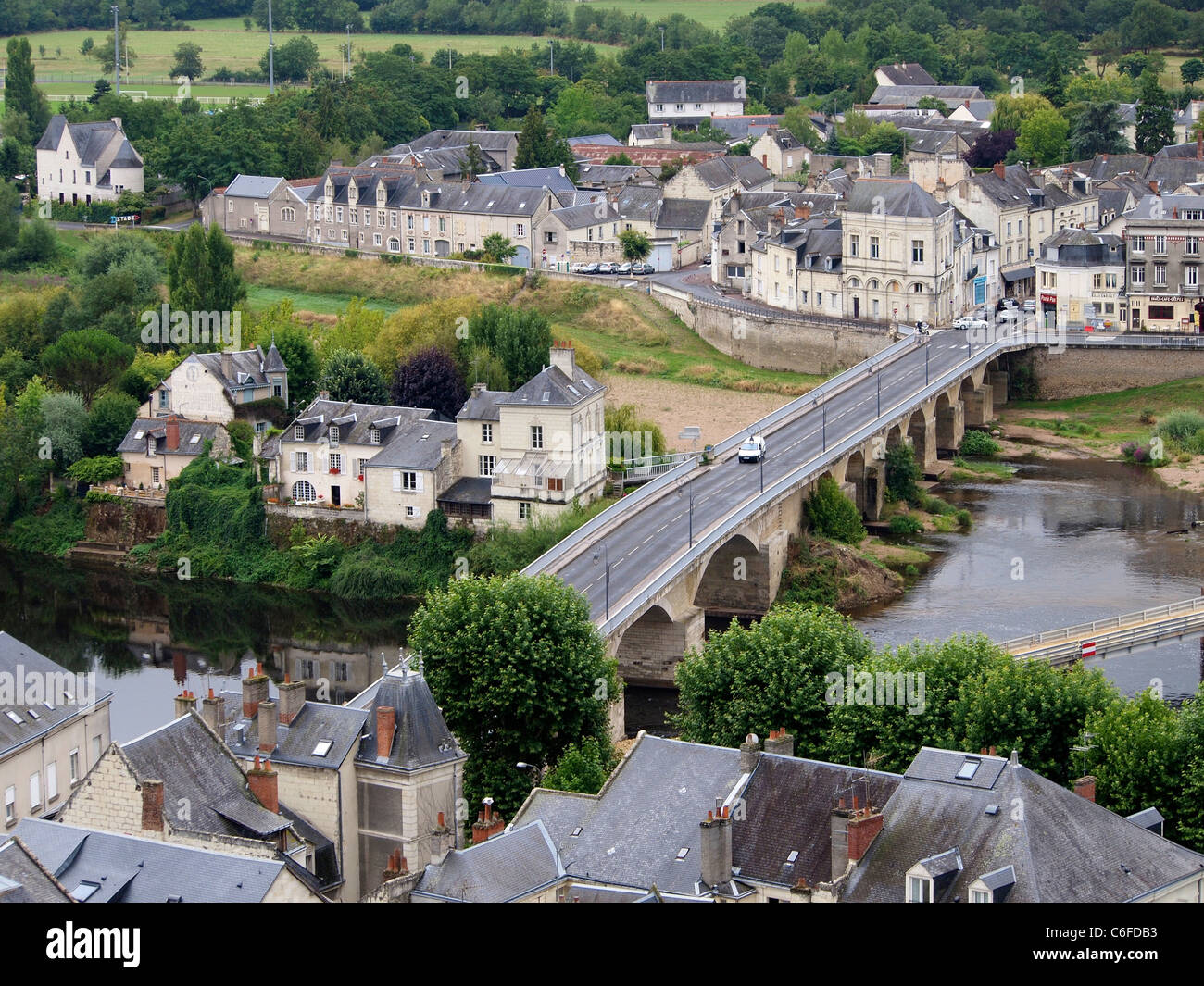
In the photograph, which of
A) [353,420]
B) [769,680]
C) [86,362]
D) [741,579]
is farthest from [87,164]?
[769,680]

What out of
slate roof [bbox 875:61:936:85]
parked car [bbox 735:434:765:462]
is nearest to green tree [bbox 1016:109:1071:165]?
slate roof [bbox 875:61:936:85]

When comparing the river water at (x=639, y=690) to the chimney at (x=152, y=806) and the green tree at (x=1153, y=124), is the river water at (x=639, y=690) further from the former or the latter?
the green tree at (x=1153, y=124)

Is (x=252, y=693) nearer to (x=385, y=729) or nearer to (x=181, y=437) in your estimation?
(x=385, y=729)

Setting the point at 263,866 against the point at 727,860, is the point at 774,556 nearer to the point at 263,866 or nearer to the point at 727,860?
the point at 727,860

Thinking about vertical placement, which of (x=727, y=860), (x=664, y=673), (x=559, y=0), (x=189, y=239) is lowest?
(x=664, y=673)

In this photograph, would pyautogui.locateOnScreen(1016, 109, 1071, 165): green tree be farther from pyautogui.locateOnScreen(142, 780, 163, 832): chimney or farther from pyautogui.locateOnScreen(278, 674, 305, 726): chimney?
pyautogui.locateOnScreen(142, 780, 163, 832): chimney
